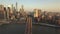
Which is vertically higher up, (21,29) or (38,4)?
(38,4)

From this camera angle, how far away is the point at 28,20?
2762 millimetres

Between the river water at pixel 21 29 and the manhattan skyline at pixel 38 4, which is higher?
the manhattan skyline at pixel 38 4

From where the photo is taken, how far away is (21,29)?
274 cm

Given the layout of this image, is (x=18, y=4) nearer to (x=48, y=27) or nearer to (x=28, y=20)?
(x=28, y=20)

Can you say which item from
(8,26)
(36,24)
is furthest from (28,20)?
(8,26)

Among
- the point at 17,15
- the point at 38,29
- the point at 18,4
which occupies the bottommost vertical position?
the point at 38,29

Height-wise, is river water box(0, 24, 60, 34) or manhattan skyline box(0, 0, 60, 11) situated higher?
manhattan skyline box(0, 0, 60, 11)

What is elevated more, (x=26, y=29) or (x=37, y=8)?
(x=37, y=8)

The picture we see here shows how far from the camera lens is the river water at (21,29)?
2729 millimetres

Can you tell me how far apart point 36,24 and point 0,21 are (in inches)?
21.5

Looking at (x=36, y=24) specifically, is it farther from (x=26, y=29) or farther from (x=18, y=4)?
(x=18, y=4)

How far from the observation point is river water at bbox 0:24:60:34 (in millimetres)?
2729

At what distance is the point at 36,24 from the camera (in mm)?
2758

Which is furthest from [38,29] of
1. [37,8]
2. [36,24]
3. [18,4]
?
[18,4]
